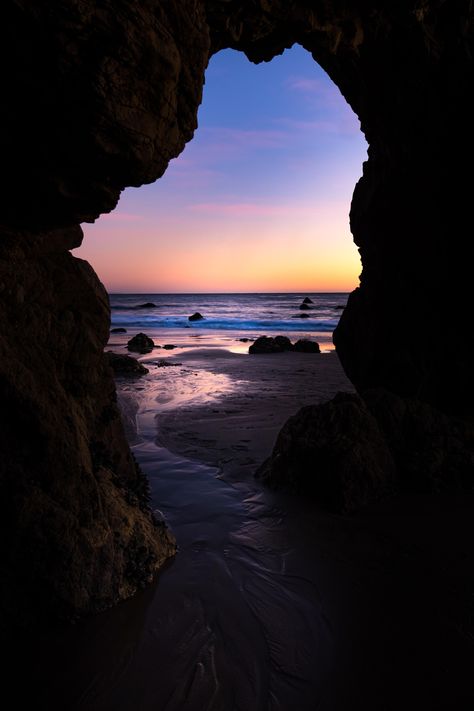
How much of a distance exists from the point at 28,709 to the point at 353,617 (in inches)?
81.1

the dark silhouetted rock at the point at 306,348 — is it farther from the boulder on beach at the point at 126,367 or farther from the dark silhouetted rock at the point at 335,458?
the dark silhouetted rock at the point at 335,458

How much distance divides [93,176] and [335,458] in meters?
3.69

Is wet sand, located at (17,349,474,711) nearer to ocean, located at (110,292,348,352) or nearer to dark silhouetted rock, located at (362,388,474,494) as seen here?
dark silhouetted rock, located at (362,388,474,494)

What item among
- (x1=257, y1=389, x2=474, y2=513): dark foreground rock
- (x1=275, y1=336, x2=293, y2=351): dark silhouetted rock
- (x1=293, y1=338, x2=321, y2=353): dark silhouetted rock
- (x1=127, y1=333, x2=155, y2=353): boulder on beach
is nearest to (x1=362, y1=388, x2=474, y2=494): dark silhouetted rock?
(x1=257, y1=389, x2=474, y2=513): dark foreground rock

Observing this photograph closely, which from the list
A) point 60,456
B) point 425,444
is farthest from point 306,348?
point 60,456

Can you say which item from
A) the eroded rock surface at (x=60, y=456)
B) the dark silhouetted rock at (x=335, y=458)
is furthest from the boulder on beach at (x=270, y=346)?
the eroded rock surface at (x=60, y=456)

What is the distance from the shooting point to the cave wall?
217 cm

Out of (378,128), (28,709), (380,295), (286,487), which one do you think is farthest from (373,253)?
(28,709)

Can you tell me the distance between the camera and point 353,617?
2951 mm

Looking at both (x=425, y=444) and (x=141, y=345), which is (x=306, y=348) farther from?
(x=425, y=444)

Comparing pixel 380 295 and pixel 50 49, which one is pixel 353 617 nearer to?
pixel 50 49

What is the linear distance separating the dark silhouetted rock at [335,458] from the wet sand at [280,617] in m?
0.24

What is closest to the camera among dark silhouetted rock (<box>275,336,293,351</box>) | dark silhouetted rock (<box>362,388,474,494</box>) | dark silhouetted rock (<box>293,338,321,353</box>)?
dark silhouetted rock (<box>362,388,474,494</box>)

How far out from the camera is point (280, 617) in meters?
2.94
